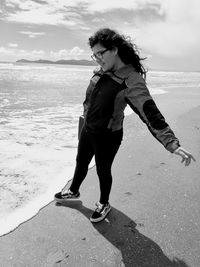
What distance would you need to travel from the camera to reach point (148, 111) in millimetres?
2355

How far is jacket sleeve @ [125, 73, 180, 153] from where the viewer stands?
2.27 meters

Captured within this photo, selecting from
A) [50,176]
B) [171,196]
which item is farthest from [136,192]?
[50,176]

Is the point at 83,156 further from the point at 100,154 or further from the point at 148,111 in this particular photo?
the point at 148,111

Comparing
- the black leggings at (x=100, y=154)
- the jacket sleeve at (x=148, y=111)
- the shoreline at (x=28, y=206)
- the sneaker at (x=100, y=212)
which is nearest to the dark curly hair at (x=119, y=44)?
the jacket sleeve at (x=148, y=111)

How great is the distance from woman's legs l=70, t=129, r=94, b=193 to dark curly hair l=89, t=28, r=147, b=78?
796 millimetres

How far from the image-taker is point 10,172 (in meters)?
4.00

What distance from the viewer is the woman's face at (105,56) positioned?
8.25ft

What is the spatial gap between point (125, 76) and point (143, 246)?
1475mm

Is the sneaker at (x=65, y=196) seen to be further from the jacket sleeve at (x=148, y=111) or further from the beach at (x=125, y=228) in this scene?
the jacket sleeve at (x=148, y=111)

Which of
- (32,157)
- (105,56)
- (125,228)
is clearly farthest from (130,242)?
(32,157)

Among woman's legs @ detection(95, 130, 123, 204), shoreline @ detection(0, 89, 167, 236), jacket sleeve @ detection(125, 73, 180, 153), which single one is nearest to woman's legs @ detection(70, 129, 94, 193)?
woman's legs @ detection(95, 130, 123, 204)

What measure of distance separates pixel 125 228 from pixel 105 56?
1615 millimetres

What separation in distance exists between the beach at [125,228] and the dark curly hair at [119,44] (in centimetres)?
147

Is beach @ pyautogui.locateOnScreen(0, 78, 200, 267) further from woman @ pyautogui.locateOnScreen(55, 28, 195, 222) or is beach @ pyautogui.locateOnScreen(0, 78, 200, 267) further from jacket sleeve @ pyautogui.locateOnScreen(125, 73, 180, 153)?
jacket sleeve @ pyautogui.locateOnScreen(125, 73, 180, 153)
